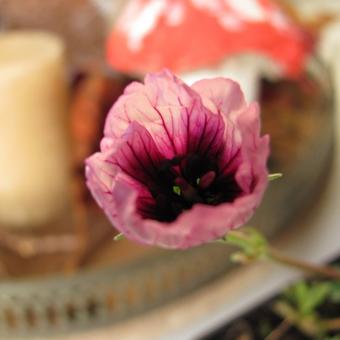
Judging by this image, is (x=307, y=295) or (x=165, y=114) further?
(x=307, y=295)

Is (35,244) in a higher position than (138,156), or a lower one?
lower

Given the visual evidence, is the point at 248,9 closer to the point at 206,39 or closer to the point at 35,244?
the point at 206,39

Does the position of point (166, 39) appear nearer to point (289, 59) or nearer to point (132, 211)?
point (289, 59)

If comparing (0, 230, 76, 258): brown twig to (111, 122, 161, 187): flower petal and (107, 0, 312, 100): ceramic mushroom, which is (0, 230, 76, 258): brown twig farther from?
(111, 122, 161, 187): flower petal

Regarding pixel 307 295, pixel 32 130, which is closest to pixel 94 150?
pixel 32 130

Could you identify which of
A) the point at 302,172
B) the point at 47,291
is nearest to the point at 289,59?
the point at 302,172

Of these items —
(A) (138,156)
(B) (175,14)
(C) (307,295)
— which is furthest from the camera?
(B) (175,14)

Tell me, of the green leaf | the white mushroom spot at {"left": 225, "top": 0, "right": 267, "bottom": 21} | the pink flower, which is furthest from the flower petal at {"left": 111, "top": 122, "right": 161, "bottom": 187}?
the white mushroom spot at {"left": 225, "top": 0, "right": 267, "bottom": 21}
